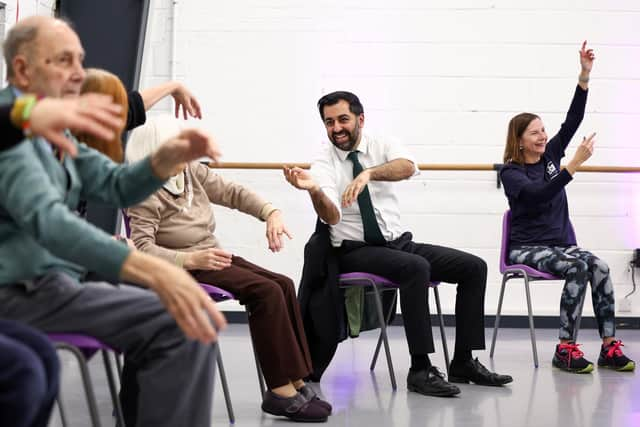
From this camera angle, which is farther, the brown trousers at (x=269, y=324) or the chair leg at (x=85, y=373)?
the brown trousers at (x=269, y=324)

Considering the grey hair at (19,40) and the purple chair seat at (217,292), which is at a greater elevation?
the grey hair at (19,40)

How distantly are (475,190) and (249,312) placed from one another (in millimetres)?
2819

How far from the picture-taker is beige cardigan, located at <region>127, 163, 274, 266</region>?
273 centimetres

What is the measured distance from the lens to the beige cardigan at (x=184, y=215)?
273 cm

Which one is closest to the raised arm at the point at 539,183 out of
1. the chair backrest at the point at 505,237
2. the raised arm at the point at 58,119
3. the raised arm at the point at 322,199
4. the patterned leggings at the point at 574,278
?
the chair backrest at the point at 505,237

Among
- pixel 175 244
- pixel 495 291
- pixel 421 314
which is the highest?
pixel 175 244

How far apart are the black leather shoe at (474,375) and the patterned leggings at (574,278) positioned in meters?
0.58

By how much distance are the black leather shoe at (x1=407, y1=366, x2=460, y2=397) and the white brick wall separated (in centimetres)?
213

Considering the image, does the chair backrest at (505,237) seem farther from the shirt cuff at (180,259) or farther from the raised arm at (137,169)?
the raised arm at (137,169)

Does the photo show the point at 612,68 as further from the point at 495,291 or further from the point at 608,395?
the point at 608,395

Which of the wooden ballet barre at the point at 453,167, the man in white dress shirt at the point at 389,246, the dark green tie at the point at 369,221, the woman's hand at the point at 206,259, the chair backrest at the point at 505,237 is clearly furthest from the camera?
the wooden ballet barre at the point at 453,167

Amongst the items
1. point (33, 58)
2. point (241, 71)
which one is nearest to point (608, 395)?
point (33, 58)

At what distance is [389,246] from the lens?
3.54 metres

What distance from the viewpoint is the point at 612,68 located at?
5344 millimetres
